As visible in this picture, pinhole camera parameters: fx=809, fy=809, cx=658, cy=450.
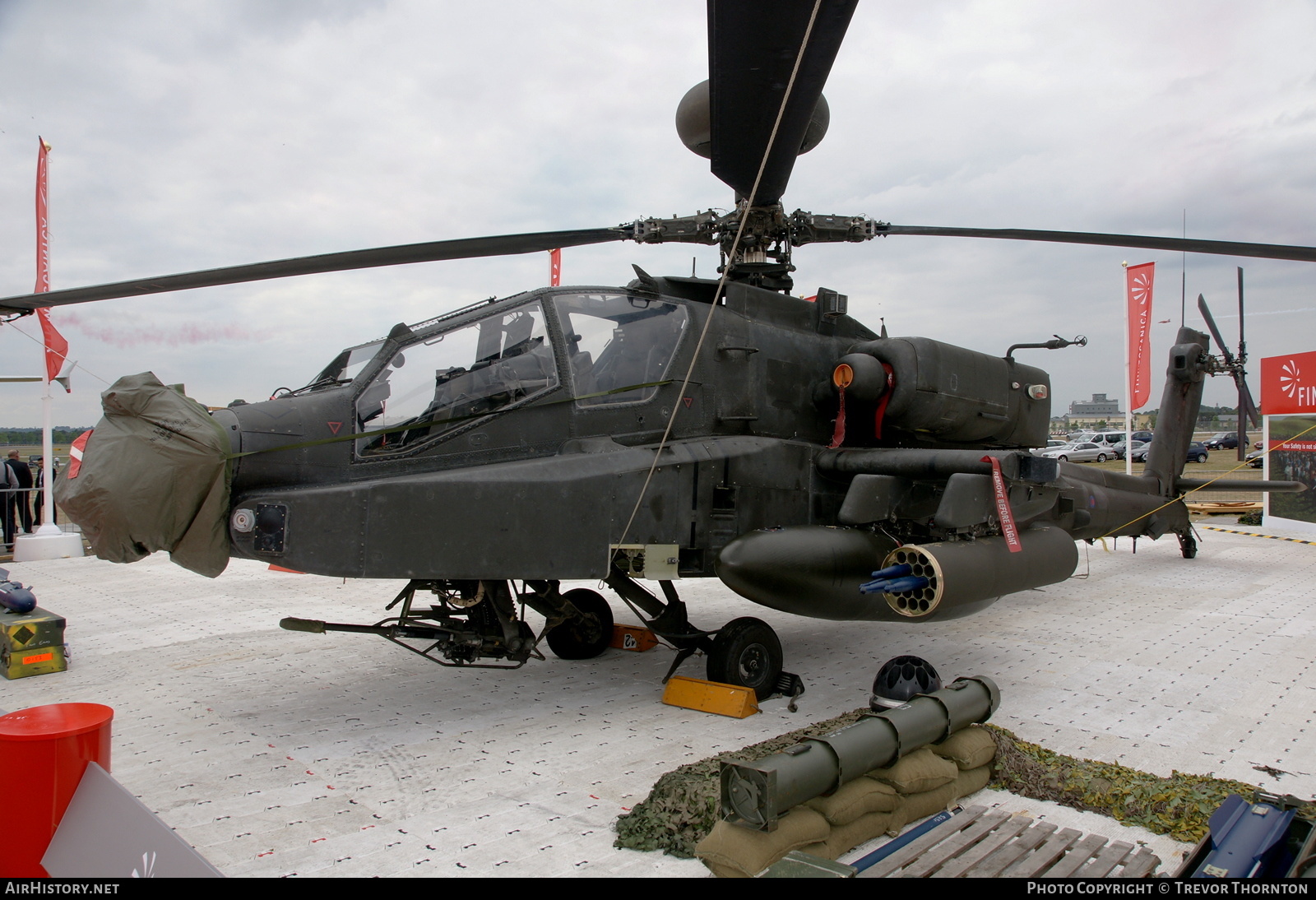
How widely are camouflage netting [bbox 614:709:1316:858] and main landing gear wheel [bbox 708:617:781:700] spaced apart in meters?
1.05

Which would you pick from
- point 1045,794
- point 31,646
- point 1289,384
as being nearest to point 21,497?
point 31,646

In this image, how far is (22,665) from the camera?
6.06 meters

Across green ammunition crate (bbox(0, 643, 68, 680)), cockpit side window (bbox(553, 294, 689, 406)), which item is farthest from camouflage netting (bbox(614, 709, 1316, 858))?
green ammunition crate (bbox(0, 643, 68, 680))

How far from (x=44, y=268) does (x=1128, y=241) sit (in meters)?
13.9

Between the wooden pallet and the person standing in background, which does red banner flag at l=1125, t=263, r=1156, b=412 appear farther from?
the person standing in background

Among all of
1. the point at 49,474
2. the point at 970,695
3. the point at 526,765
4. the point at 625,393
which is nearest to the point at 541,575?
the point at 526,765

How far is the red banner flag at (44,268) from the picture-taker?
1184 cm

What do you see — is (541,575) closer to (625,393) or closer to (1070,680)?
(625,393)

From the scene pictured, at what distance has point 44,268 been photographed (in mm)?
11953

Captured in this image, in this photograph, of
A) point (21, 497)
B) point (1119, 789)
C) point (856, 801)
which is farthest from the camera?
point (21, 497)

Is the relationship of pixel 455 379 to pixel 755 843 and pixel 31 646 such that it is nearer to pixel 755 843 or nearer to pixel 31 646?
pixel 755 843

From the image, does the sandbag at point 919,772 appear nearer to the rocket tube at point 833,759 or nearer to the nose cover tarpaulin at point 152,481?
the rocket tube at point 833,759

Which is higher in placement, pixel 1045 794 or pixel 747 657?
pixel 747 657

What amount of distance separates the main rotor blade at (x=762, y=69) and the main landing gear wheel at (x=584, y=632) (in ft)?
13.0
